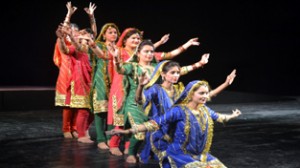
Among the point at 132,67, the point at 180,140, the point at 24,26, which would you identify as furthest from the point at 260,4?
the point at 180,140

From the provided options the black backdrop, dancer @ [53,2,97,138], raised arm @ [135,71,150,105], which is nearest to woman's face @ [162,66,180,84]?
raised arm @ [135,71,150,105]

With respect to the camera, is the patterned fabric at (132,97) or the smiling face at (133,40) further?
the smiling face at (133,40)

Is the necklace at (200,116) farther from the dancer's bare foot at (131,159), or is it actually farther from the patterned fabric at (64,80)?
the patterned fabric at (64,80)

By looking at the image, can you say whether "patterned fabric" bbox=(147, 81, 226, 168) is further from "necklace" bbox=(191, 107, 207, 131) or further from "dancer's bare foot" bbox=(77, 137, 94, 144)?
"dancer's bare foot" bbox=(77, 137, 94, 144)

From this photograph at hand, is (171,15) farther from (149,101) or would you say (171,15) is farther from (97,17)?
(149,101)

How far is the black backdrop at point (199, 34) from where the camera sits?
7.87 metres

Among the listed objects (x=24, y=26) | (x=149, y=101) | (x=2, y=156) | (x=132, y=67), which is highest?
(x=24, y=26)

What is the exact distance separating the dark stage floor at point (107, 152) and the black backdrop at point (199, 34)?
1.57m

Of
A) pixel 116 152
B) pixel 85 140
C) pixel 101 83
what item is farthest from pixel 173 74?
pixel 85 140

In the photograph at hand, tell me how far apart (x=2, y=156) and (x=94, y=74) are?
3.36ft

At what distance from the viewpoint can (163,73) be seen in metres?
3.36

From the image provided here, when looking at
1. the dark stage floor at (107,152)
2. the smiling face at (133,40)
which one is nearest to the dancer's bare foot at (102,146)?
the dark stage floor at (107,152)

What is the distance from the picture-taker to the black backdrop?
7867 millimetres

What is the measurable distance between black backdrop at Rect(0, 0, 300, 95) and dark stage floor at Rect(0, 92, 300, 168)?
157 cm
